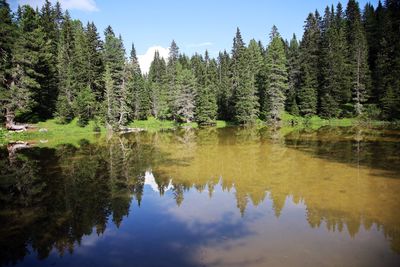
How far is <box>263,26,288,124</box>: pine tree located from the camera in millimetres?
68312

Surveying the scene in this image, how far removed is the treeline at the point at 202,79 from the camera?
56281mm

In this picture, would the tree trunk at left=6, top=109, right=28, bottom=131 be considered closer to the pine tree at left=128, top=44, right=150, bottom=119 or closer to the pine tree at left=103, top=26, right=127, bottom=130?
the pine tree at left=103, top=26, right=127, bottom=130

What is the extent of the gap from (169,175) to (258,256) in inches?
534

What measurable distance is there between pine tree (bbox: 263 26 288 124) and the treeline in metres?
0.21

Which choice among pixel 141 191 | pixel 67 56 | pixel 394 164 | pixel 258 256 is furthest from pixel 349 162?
pixel 67 56

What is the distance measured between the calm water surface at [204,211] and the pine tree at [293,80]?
42.6 metres

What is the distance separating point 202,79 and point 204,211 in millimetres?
73911

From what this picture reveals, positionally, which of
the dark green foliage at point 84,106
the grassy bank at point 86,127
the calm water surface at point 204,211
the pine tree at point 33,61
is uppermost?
the pine tree at point 33,61

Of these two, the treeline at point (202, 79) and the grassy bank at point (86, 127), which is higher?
the treeline at point (202, 79)

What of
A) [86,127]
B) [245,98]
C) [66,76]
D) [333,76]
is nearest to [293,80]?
[333,76]

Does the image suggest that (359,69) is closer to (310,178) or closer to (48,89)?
(310,178)

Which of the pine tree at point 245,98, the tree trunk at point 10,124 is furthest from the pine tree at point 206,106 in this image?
the tree trunk at point 10,124

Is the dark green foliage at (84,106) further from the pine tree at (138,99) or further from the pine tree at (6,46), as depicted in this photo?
the pine tree at (138,99)

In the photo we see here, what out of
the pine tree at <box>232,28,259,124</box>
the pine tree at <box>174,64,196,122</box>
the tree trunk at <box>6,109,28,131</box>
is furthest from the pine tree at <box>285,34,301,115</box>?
the tree trunk at <box>6,109,28,131</box>
